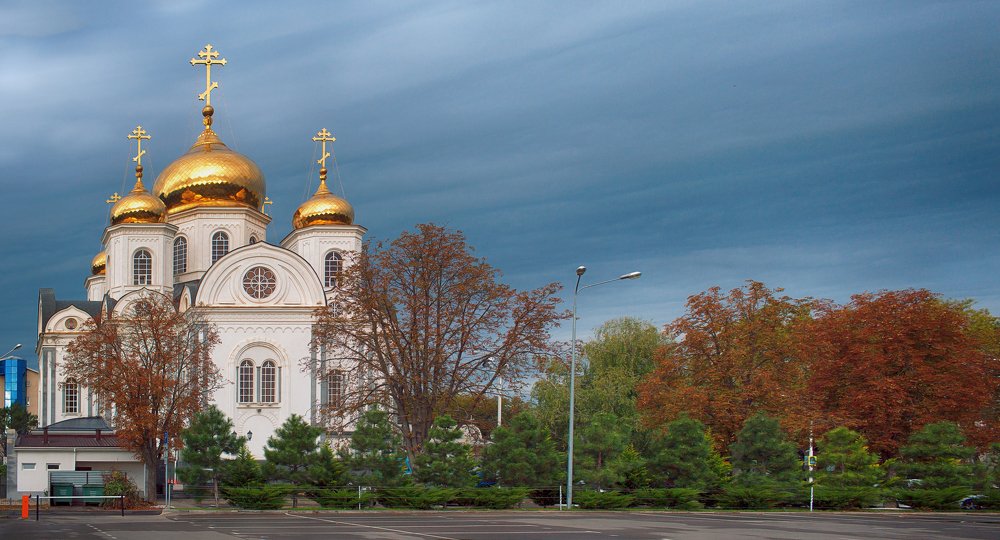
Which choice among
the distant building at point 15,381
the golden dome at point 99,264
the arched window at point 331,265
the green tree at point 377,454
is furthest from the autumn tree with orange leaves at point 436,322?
the distant building at point 15,381

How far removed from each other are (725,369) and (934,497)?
9.73 metres

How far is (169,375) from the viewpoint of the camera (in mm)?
46281

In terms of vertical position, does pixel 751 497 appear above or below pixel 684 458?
below

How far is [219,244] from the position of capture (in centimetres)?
6506

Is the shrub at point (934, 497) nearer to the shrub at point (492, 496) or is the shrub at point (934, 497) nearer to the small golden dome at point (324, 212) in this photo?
the shrub at point (492, 496)

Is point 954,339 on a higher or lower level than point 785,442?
higher

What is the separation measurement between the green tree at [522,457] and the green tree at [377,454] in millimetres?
3067

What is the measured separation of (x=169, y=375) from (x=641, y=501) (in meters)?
20.3

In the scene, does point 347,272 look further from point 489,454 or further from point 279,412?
point 279,412

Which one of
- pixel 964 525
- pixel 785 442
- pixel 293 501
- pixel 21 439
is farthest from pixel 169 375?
pixel 964 525

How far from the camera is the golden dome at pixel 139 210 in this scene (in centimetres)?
6438

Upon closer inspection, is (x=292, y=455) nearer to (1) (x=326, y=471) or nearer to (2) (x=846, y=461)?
(1) (x=326, y=471)

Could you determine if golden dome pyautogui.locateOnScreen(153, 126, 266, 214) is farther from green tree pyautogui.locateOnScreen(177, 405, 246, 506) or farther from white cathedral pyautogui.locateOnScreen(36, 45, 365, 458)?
green tree pyautogui.locateOnScreen(177, 405, 246, 506)

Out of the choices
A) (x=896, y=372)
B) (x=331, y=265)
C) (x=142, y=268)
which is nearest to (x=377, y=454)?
(x=896, y=372)
